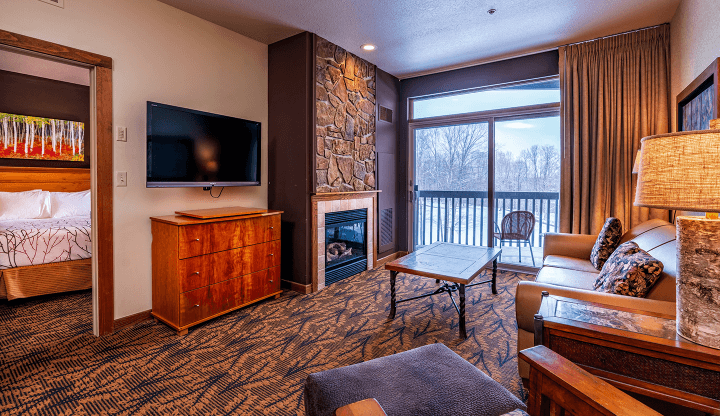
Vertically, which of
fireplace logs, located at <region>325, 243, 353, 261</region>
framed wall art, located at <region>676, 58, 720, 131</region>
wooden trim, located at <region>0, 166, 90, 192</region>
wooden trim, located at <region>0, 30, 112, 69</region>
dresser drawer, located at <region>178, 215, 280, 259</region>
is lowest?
fireplace logs, located at <region>325, 243, 353, 261</region>

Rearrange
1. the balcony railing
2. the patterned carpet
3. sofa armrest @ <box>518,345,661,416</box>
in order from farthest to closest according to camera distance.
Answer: the balcony railing < the patterned carpet < sofa armrest @ <box>518,345,661,416</box>

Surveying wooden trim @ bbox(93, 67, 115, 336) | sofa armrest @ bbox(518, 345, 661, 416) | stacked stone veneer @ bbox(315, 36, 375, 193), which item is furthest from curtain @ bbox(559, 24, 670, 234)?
wooden trim @ bbox(93, 67, 115, 336)

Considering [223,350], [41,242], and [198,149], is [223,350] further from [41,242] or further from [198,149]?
[41,242]

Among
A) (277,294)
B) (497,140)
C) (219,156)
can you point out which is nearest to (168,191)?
(219,156)

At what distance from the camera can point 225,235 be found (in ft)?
9.14

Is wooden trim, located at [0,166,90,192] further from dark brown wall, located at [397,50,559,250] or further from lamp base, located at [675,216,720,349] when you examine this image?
lamp base, located at [675,216,720,349]

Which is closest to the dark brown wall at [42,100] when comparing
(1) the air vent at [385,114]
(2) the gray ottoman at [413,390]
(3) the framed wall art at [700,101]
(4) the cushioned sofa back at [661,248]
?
(1) the air vent at [385,114]

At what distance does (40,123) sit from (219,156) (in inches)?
128

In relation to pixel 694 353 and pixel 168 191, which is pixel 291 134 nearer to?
pixel 168 191

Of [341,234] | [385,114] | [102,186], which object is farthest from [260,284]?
[385,114]

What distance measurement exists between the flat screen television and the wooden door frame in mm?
277

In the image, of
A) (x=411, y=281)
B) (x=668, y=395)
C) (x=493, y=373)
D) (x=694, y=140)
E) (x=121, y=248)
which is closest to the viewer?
(x=694, y=140)

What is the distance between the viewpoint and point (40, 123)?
4.40m

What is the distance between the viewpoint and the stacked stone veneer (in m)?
3.56
